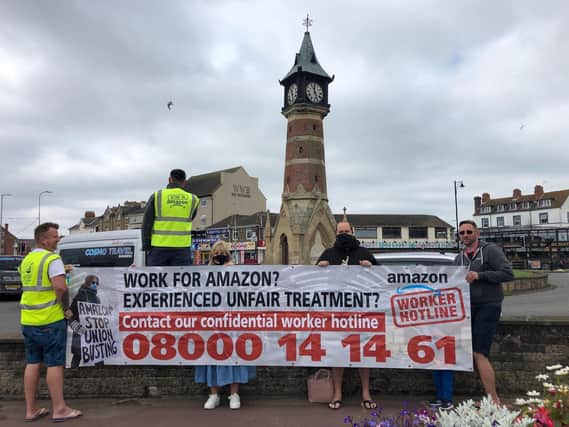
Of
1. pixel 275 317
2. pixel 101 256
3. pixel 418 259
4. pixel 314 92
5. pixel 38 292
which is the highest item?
pixel 314 92

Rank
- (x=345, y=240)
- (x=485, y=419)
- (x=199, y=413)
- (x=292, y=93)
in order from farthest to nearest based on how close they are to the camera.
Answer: (x=292, y=93)
(x=345, y=240)
(x=199, y=413)
(x=485, y=419)

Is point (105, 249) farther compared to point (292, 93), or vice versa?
point (292, 93)

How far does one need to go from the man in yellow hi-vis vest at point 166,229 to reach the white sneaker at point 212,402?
1740mm

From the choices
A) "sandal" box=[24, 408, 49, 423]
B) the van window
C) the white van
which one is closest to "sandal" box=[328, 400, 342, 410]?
"sandal" box=[24, 408, 49, 423]

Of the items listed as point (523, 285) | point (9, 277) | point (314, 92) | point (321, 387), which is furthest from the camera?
point (314, 92)

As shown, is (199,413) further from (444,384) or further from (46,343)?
(444,384)

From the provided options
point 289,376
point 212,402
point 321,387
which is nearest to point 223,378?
point 212,402

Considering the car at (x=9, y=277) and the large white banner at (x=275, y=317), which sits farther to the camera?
the car at (x=9, y=277)

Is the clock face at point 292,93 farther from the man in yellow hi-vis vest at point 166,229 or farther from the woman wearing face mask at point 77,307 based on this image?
the woman wearing face mask at point 77,307

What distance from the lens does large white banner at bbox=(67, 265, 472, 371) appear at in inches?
203

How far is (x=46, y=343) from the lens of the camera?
475 centimetres

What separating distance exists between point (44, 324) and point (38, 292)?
1.17 feet

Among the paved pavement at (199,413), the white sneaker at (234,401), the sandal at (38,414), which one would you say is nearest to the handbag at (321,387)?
the paved pavement at (199,413)

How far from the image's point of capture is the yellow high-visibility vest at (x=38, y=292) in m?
4.75
